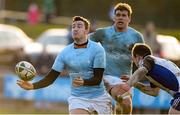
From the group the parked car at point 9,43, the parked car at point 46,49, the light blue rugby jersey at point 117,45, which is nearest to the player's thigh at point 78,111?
the light blue rugby jersey at point 117,45

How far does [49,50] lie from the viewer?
2647 centimetres

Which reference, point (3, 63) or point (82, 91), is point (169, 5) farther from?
point (82, 91)

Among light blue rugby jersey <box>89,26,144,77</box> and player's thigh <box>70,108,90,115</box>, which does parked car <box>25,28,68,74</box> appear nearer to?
light blue rugby jersey <box>89,26,144,77</box>

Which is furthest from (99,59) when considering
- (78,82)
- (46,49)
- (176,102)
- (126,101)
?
(46,49)

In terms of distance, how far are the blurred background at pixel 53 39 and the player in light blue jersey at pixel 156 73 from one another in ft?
26.8

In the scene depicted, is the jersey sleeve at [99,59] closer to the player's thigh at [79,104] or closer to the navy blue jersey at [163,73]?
the player's thigh at [79,104]

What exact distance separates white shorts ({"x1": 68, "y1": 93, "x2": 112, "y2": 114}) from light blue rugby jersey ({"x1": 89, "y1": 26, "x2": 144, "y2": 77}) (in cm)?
104

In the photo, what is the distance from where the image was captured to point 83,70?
1207 centimetres

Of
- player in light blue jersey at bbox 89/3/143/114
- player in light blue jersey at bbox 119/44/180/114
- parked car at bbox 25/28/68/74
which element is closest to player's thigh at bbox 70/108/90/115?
player in light blue jersey at bbox 119/44/180/114

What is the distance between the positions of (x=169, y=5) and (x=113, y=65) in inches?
Answer: 1225

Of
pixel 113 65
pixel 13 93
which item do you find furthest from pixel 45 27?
pixel 113 65

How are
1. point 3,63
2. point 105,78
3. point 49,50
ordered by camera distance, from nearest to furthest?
1. point 105,78
2. point 49,50
3. point 3,63

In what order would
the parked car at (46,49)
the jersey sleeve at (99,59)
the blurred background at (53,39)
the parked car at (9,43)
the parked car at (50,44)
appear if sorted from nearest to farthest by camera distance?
the jersey sleeve at (99,59) → the blurred background at (53,39) → the parked car at (46,49) → the parked car at (50,44) → the parked car at (9,43)

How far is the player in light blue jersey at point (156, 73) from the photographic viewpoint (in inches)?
443
